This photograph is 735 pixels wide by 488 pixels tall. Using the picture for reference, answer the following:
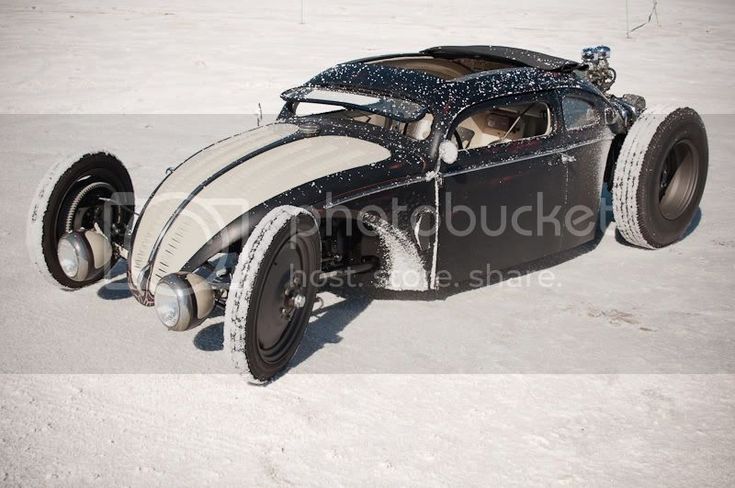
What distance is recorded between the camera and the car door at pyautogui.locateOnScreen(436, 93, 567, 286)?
5.17 m

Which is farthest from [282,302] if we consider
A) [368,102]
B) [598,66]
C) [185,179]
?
[598,66]

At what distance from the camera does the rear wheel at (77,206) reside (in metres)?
5.02

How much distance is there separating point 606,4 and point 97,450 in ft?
78.6

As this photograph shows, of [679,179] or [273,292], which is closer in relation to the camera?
[273,292]

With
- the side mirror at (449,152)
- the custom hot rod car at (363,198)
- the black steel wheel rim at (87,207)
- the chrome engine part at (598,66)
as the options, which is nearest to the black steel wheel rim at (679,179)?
the custom hot rod car at (363,198)

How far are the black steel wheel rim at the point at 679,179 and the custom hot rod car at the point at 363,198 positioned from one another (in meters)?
0.32

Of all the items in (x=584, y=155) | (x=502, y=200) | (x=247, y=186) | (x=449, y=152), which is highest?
(x=449, y=152)

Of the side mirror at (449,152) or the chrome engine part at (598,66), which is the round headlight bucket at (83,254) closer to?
the side mirror at (449,152)

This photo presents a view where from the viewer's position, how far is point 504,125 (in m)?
6.51

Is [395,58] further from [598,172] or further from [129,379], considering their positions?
[129,379]

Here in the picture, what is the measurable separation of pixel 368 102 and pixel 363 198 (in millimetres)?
959

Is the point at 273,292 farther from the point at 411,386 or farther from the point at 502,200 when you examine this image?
the point at 502,200

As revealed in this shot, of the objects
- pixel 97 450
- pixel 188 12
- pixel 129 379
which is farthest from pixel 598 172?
A: pixel 188 12

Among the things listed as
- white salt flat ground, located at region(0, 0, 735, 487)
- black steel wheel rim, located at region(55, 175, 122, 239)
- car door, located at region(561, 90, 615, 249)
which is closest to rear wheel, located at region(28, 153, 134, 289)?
black steel wheel rim, located at region(55, 175, 122, 239)
